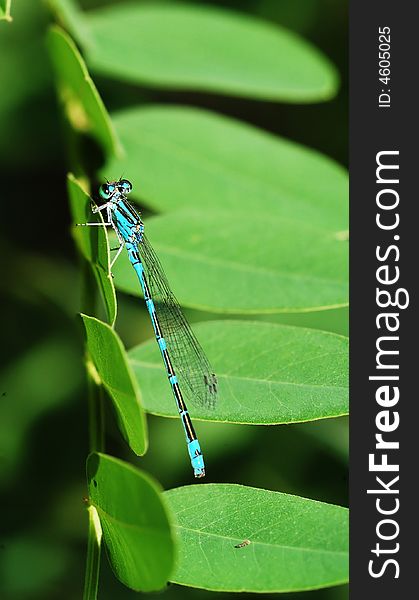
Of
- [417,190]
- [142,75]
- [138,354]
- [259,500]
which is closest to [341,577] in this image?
[259,500]

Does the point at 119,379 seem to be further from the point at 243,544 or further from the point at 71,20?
the point at 71,20

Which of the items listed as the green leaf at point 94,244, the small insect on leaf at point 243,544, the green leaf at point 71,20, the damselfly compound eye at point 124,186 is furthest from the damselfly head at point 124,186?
the small insect on leaf at point 243,544

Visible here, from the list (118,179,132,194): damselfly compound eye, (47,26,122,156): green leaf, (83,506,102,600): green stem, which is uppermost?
(47,26,122,156): green leaf

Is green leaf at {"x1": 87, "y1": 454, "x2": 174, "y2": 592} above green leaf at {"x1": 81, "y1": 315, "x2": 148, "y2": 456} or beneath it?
beneath

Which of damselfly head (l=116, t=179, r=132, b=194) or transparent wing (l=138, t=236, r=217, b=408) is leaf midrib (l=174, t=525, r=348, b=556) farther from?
damselfly head (l=116, t=179, r=132, b=194)

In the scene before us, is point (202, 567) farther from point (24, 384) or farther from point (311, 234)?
point (24, 384)

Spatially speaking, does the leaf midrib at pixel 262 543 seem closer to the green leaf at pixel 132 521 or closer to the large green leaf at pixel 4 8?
the green leaf at pixel 132 521

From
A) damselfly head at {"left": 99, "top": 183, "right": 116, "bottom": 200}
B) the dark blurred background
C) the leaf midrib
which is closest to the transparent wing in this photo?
damselfly head at {"left": 99, "top": 183, "right": 116, "bottom": 200}

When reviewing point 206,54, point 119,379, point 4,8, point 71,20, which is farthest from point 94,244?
point 206,54
